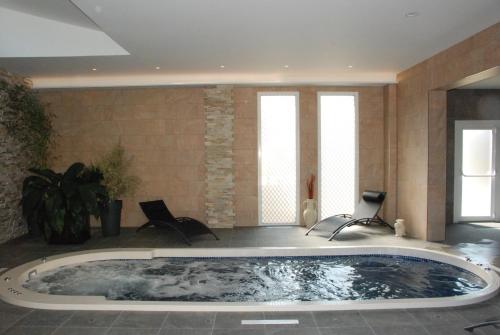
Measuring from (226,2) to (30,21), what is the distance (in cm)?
420

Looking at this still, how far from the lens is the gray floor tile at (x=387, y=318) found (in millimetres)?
3953

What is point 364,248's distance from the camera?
22.1ft

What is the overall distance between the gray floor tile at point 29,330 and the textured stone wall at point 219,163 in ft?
16.8

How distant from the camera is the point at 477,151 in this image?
382 inches

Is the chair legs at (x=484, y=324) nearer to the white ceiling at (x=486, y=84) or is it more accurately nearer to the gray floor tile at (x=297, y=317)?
the gray floor tile at (x=297, y=317)

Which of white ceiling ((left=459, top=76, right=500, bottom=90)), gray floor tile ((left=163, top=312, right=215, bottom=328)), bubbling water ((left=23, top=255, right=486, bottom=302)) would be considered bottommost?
bubbling water ((left=23, top=255, right=486, bottom=302))

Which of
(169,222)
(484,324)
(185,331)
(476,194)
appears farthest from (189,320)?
(476,194)

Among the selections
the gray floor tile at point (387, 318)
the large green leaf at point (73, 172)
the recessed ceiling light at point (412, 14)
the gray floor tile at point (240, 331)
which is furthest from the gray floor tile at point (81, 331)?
the recessed ceiling light at point (412, 14)

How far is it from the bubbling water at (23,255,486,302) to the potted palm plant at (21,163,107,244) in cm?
124

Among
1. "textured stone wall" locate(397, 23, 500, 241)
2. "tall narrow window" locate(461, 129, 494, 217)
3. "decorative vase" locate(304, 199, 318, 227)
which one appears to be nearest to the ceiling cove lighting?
"textured stone wall" locate(397, 23, 500, 241)

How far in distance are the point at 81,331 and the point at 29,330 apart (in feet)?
1.73

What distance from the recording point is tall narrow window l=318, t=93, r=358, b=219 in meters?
9.09

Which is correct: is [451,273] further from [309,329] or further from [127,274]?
[127,274]

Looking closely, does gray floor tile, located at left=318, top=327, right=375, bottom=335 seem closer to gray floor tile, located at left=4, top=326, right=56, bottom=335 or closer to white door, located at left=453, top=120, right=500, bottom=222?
gray floor tile, located at left=4, top=326, right=56, bottom=335
